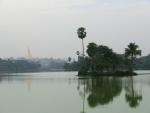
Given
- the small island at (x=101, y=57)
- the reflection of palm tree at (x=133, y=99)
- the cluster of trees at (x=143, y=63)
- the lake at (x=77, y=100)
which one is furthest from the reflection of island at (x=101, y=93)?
the cluster of trees at (x=143, y=63)

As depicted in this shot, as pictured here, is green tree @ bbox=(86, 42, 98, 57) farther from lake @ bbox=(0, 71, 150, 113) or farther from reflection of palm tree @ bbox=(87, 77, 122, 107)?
lake @ bbox=(0, 71, 150, 113)

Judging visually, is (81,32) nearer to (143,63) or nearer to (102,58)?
(102,58)

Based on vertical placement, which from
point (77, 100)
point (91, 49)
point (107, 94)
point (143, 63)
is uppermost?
point (91, 49)

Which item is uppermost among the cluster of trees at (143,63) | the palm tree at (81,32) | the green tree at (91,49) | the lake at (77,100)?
the palm tree at (81,32)

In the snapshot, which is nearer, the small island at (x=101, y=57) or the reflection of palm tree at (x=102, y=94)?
the reflection of palm tree at (x=102, y=94)

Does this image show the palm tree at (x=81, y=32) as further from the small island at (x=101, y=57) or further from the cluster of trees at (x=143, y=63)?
the cluster of trees at (x=143, y=63)

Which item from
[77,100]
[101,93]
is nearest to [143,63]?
[101,93]

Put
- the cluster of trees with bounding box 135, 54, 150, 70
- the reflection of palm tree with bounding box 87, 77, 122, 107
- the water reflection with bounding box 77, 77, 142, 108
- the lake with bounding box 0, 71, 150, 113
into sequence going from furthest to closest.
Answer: the cluster of trees with bounding box 135, 54, 150, 70 < the reflection of palm tree with bounding box 87, 77, 122, 107 < the water reflection with bounding box 77, 77, 142, 108 < the lake with bounding box 0, 71, 150, 113

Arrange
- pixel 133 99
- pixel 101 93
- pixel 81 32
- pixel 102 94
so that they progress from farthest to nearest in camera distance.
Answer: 1. pixel 81 32
2. pixel 101 93
3. pixel 102 94
4. pixel 133 99

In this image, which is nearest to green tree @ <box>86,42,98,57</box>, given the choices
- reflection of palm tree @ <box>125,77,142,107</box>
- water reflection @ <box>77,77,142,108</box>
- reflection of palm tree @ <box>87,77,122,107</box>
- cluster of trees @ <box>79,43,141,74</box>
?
cluster of trees @ <box>79,43,141,74</box>

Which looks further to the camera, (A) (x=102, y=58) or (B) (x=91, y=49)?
(B) (x=91, y=49)

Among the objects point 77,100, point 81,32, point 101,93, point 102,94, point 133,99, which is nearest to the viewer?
point 133,99

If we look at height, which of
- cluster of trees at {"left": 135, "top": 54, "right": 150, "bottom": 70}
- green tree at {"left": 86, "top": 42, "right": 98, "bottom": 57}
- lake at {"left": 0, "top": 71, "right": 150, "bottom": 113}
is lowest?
lake at {"left": 0, "top": 71, "right": 150, "bottom": 113}

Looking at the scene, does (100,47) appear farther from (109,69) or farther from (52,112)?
(52,112)
